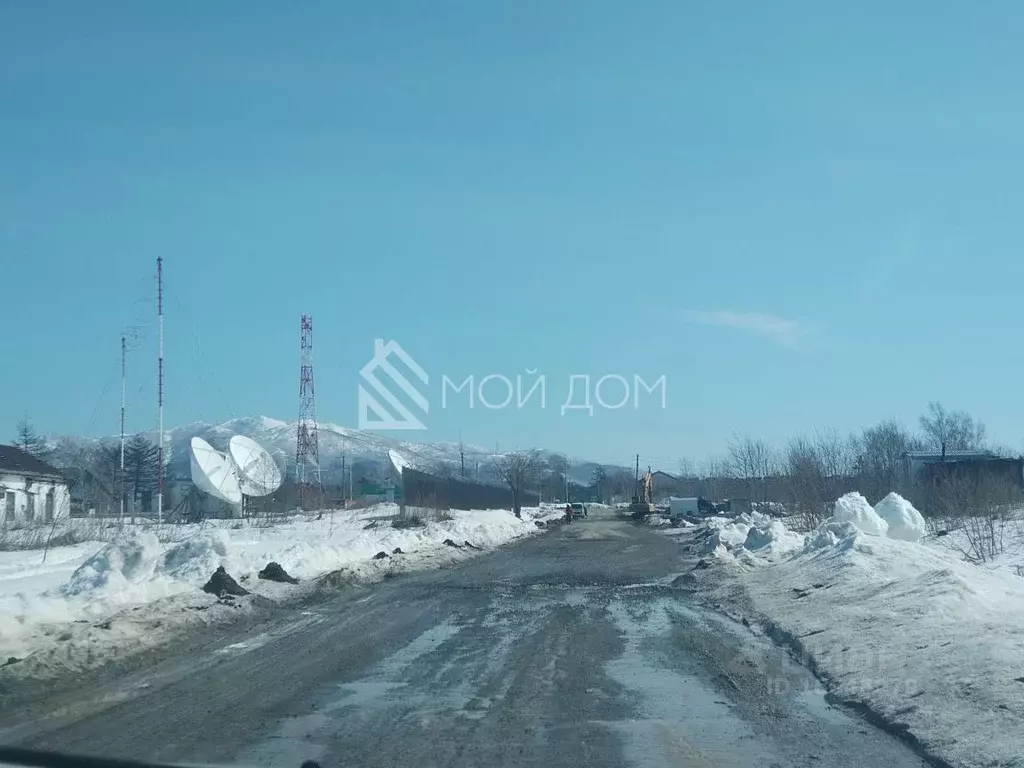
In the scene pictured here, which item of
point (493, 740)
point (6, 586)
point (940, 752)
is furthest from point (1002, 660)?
point (6, 586)

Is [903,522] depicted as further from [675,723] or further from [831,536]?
[675,723]

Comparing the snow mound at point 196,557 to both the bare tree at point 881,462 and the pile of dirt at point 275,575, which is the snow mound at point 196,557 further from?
the bare tree at point 881,462

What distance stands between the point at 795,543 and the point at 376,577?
1346cm

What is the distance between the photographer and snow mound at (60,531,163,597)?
1752 centimetres

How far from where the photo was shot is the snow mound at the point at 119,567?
17516 millimetres

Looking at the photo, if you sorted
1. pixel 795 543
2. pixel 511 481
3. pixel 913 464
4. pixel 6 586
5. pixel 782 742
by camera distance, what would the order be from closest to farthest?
pixel 782 742 < pixel 6 586 < pixel 795 543 < pixel 913 464 < pixel 511 481

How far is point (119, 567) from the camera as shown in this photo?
1838 cm

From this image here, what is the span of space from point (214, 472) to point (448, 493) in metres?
23.6

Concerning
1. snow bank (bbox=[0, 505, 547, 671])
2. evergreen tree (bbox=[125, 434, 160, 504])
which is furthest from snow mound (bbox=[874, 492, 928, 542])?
evergreen tree (bbox=[125, 434, 160, 504])

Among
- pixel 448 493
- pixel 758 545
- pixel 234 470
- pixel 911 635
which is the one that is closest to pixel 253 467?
pixel 234 470

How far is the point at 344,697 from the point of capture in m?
10.1

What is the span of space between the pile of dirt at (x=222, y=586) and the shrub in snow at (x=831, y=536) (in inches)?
510

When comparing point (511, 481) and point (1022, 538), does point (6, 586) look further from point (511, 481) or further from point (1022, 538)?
point (511, 481)

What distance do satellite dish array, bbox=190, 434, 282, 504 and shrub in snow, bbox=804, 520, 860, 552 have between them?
127ft
